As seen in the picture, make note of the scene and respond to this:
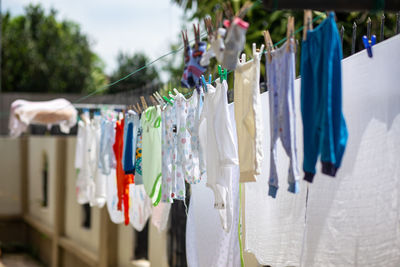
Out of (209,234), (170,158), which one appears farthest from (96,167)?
(209,234)

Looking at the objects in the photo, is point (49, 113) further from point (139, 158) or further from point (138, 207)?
point (139, 158)

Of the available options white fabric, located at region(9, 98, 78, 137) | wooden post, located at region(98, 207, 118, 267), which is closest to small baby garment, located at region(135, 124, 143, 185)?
white fabric, located at region(9, 98, 78, 137)

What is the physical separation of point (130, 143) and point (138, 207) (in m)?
0.66

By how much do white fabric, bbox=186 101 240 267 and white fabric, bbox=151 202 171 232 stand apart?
393mm

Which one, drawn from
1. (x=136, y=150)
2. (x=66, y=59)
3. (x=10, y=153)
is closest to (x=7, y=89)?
(x=66, y=59)

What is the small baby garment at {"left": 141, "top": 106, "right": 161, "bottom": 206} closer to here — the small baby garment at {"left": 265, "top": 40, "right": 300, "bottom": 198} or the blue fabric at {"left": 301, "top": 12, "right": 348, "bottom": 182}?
the small baby garment at {"left": 265, "top": 40, "right": 300, "bottom": 198}

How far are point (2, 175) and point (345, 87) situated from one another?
1076 centimetres

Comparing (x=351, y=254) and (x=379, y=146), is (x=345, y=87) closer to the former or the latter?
(x=379, y=146)

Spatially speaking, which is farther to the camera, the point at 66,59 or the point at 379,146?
the point at 66,59

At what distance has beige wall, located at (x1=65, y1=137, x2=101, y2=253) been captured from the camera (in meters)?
7.83

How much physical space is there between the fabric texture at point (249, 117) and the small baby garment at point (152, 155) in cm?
111

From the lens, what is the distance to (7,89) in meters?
25.4

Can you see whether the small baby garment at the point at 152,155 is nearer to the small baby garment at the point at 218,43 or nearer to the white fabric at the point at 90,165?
the white fabric at the point at 90,165

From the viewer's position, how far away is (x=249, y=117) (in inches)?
102
